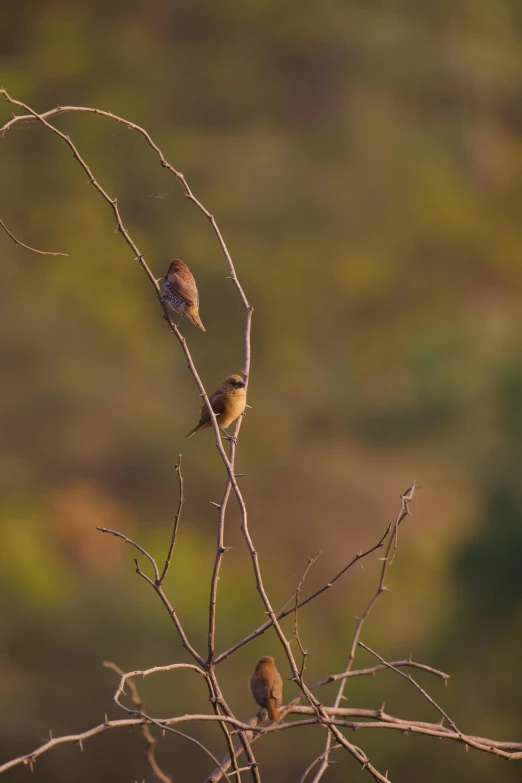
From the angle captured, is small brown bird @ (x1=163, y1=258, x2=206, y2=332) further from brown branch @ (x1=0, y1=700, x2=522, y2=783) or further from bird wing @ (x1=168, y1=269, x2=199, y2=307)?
brown branch @ (x1=0, y1=700, x2=522, y2=783)

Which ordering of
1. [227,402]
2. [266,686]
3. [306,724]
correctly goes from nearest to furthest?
1. [306,724]
2. [266,686]
3. [227,402]

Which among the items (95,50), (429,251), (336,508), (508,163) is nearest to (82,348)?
(336,508)

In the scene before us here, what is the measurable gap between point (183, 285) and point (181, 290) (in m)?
0.02

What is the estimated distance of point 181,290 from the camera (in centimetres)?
306

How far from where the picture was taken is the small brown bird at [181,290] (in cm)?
306

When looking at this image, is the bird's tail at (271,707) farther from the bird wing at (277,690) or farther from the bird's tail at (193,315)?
the bird's tail at (193,315)

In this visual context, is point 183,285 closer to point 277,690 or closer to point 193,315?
point 193,315

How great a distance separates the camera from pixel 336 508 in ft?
35.0

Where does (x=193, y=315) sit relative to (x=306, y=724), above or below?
above

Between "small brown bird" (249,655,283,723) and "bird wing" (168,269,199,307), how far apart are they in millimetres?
1197

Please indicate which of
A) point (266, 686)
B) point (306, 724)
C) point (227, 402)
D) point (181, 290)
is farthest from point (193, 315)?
point (306, 724)

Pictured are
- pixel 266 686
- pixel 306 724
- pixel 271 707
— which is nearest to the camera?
pixel 306 724

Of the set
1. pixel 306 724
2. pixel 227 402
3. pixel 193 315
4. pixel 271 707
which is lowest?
pixel 271 707

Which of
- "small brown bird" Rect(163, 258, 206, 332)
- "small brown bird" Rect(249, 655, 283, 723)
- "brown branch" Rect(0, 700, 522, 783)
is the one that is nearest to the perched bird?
"small brown bird" Rect(163, 258, 206, 332)
